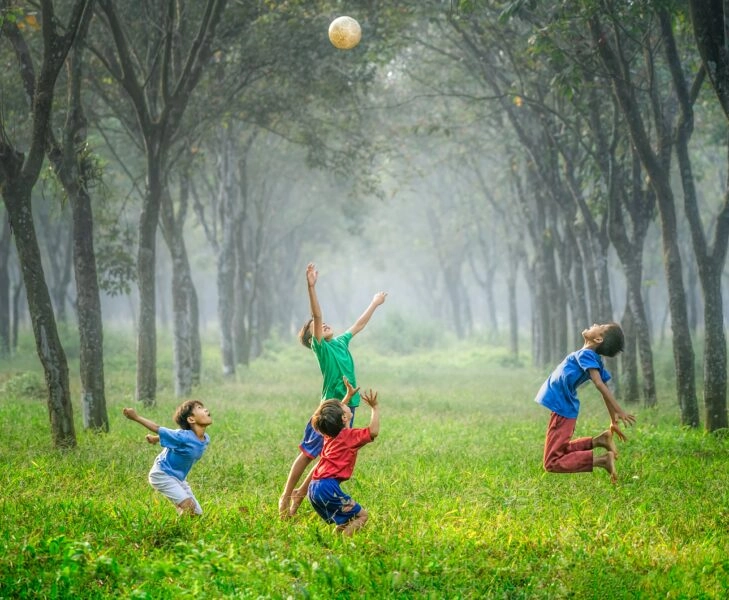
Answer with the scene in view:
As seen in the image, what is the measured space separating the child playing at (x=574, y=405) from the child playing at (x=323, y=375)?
2041 millimetres

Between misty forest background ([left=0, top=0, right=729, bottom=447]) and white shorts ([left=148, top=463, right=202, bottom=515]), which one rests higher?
misty forest background ([left=0, top=0, right=729, bottom=447])

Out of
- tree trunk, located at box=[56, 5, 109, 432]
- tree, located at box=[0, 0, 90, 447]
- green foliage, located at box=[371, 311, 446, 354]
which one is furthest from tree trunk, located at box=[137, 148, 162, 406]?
green foliage, located at box=[371, 311, 446, 354]

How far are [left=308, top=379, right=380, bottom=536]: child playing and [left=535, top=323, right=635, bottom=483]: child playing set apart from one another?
8.31 ft

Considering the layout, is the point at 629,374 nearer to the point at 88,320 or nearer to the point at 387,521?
the point at 88,320

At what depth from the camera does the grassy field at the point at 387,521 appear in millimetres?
5160

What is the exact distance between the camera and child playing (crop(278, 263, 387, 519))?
7035 mm

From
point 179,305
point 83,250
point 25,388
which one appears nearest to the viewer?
point 83,250

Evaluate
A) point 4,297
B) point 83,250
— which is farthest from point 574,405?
point 4,297

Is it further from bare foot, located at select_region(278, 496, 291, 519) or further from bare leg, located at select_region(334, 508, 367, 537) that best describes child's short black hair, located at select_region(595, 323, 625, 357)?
bare foot, located at select_region(278, 496, 291, 519)

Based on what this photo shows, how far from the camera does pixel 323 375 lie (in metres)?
7.44

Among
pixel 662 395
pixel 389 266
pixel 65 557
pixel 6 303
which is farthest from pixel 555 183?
pixel 389 266

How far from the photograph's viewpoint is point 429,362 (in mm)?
33188

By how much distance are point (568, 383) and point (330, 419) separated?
9.55 feet

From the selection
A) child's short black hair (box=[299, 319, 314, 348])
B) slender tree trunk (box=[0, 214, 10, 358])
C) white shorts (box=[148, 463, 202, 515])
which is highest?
slender tree trunk (box=[0, 214, 10, 358])
